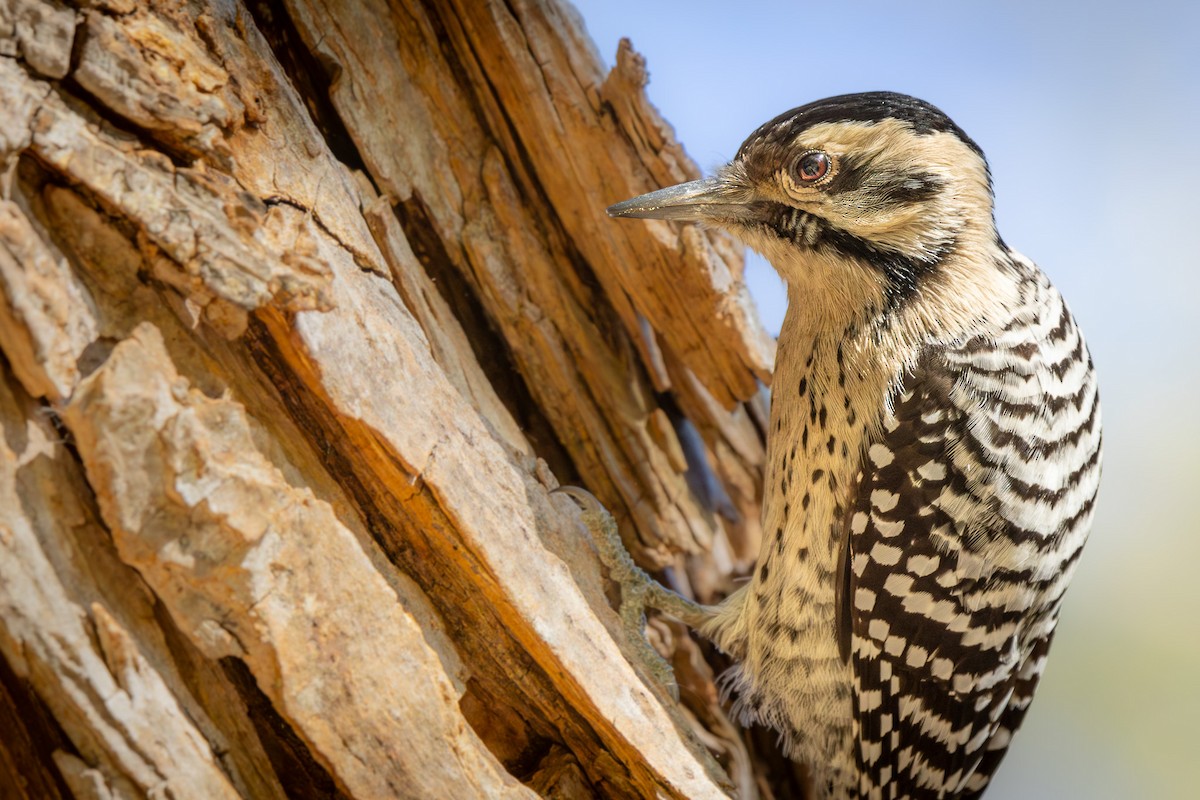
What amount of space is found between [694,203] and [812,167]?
0.98 ft

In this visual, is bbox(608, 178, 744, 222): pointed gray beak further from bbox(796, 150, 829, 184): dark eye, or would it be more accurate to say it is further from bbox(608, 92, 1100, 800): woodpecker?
bbox(796, 150, 829, 184): dark eye

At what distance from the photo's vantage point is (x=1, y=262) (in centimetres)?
126

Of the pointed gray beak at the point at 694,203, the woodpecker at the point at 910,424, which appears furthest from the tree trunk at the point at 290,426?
the woodpecker at the point at 910,424

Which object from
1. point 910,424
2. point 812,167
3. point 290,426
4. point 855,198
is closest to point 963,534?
point 910,424

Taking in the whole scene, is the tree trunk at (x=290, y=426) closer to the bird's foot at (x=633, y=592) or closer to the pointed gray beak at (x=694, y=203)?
the bird's foot at (x=633, y=592)

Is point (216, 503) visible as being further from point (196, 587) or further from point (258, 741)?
point (258, 741)

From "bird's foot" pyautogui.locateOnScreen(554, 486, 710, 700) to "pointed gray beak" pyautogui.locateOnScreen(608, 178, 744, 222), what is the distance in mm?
772

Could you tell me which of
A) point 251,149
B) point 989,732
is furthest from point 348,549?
point 989,732

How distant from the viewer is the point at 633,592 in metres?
2.38

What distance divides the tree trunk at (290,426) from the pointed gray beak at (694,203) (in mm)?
350

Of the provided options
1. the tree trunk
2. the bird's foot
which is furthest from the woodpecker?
the tree trunk

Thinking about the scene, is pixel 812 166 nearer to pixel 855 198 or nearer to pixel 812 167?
pixel 812 167

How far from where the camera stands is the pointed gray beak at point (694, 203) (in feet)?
7.09

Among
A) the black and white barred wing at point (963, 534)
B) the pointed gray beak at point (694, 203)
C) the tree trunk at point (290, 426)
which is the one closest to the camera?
the tree trunk at point (290, 426)
